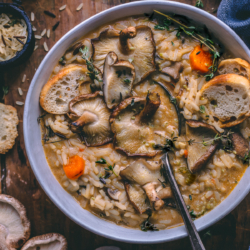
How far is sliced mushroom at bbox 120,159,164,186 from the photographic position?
2.96 metres

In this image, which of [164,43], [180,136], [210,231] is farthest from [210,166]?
[164,43]

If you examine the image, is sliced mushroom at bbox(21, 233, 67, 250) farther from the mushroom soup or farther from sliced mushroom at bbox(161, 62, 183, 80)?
sliced mushroom at bbox(161, 62, 183, 80)

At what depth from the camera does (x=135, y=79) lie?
3.08m

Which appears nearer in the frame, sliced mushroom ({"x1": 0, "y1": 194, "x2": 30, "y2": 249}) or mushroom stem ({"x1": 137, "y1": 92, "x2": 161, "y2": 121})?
mushroom stem ({"x1": 137, "y1": 92, "x2": 161, "y2": 121})

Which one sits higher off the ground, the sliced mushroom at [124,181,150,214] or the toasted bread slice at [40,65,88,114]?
the toasted bread slice at [40,65,88,114]

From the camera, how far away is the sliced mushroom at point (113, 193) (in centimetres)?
308

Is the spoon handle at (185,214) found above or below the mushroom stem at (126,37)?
below

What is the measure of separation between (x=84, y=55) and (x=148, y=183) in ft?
5.62

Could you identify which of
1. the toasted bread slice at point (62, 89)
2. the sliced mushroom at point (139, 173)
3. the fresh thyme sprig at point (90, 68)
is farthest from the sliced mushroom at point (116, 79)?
the sliced mushroom at point (139, 173)

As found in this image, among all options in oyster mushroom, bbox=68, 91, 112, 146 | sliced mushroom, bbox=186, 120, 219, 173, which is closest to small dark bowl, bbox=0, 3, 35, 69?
oyster mushroom, bbox=68, 91, 112, 146

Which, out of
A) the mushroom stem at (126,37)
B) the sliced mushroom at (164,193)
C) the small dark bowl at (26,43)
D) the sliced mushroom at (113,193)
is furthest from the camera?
the small dark bowl at (26,43)

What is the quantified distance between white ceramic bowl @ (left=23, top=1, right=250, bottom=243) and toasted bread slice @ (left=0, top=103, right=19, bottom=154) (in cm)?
54

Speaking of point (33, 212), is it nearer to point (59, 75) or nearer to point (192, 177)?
point (59, 75)

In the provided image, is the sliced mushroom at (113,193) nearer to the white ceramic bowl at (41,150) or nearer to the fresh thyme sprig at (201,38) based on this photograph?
the white ceramic bowl at (41,150)
